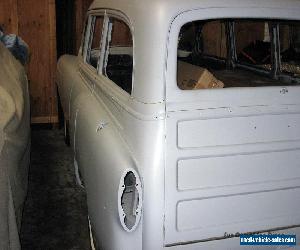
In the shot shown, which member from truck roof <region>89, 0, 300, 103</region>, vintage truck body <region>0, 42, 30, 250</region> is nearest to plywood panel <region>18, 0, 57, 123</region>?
vintage truck body <region>0, 42, 30, 250</region>

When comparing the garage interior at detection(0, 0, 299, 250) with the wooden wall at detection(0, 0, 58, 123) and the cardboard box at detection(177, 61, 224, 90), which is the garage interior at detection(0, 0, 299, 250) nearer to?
the wooden wall at detection(0, 0, 58, 123)

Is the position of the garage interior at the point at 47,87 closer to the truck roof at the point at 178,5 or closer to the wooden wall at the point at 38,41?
the wooden wall at the point at 38,41

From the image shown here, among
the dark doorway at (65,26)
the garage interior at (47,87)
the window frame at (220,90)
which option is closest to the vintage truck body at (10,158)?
the garage interior at (47,87)

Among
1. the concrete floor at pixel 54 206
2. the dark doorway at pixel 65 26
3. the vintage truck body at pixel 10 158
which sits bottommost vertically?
the concrete floor at pixel 54 206

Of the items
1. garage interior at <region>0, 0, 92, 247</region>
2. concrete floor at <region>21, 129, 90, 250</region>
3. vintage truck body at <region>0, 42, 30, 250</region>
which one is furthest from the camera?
garage interior at <region>0, 0, 92, 247</region>

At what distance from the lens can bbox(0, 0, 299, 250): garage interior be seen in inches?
158

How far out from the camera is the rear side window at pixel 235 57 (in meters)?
2.94

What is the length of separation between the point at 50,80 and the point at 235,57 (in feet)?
11.0

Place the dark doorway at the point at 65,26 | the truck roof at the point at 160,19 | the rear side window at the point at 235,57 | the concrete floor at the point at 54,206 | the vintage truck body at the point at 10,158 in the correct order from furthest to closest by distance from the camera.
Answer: the dark doorway at the point at 65,26 → the concrete floor at the point at 54,206 → the rear side window at the point at 235,57 → the vintage truck body at the point at 10,158 → the truck roof at the point at 160,19

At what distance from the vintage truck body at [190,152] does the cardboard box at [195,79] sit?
297 millimetres

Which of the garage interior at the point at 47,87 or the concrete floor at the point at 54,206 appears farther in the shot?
the garage interior at the point at 47,87

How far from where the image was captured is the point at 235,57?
13.7 ft

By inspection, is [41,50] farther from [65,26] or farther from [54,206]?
[54,206]

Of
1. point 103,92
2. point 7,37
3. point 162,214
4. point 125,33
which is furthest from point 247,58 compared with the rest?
point 162,214
